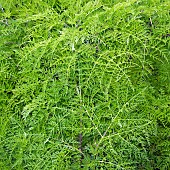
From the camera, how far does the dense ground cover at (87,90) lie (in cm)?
115

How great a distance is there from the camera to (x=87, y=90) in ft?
4.05

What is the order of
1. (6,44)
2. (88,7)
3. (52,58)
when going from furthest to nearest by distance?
(6,44) < (52,58) < (88,7)

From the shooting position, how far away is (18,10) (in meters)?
1.34

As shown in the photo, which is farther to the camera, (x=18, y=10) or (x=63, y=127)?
(x=18, y=10)

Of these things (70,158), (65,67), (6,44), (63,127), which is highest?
(6,44)

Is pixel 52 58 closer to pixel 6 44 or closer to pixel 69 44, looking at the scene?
pixel 69 44

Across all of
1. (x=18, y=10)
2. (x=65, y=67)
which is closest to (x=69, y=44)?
(x=65, y=67)

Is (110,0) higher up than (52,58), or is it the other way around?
(110,0)

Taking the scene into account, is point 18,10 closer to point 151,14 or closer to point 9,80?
point 9,80

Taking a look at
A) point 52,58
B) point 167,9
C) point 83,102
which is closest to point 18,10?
point 52,58

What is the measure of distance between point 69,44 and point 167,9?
1.12 ft

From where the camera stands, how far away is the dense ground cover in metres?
1.15

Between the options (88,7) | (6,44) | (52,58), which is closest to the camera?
(88,7)

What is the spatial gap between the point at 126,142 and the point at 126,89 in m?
0.18
